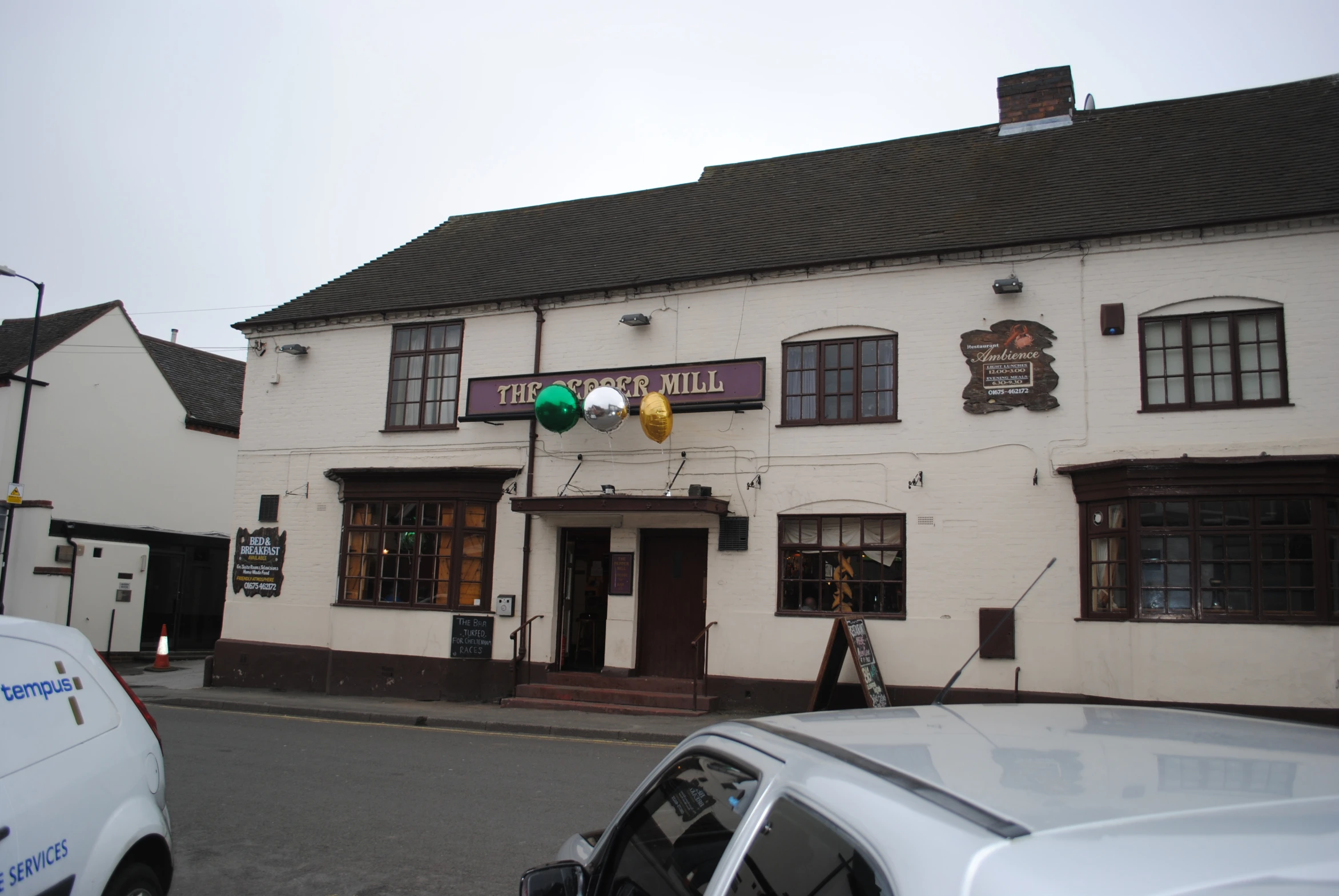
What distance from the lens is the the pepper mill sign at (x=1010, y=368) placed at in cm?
1359

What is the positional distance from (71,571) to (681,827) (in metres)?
23.1

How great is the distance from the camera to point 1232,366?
503 inches

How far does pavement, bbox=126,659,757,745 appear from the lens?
519 inches

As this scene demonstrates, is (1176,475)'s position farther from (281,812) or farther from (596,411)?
(281,812)

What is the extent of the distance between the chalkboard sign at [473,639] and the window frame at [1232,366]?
1031 centimetres

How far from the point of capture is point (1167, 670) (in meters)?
12.2

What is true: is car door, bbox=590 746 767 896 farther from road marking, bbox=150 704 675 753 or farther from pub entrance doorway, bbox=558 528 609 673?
pub entrance doorway, bbox=558 528 609 673

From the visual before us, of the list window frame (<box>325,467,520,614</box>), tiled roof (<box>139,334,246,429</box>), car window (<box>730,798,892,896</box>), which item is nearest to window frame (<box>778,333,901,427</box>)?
window frame (<box>325,467,520,614</box>)

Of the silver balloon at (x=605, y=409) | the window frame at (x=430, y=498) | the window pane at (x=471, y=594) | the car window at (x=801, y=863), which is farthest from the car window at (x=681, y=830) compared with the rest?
the window pane at (x=471, y=594)

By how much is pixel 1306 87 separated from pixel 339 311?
16752mm

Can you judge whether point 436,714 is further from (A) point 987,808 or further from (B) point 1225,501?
(A) point 987,808

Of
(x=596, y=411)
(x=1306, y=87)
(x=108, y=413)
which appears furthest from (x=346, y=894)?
(x=108, y=413)

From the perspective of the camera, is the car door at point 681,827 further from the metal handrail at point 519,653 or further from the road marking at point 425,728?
the metal handrail at point 519,653

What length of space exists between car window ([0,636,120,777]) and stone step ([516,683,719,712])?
1067 centimetres
